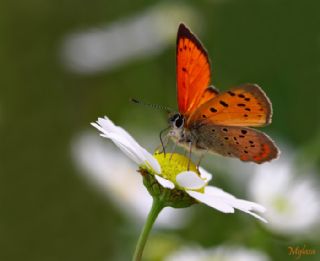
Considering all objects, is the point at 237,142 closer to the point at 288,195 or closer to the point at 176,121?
the point at 176,121

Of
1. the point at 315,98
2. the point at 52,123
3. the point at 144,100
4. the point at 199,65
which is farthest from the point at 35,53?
the point at 199,65

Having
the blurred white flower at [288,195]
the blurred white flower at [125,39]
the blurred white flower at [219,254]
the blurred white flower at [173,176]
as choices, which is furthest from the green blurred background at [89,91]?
the blurred white flower at [173,176]

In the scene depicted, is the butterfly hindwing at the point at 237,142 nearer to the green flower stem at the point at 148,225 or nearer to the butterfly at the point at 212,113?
the butterfly at the point at 212,113

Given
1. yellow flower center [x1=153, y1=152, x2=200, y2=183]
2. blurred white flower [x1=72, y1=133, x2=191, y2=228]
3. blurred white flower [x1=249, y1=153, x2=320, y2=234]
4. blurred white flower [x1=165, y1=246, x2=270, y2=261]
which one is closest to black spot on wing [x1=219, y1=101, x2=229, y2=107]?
yellow flower center [x1=153, y1=152, x2=200, y2=183]

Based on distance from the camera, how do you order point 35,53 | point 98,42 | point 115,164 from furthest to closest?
point 98,42 < point 35,53 < point 115,164

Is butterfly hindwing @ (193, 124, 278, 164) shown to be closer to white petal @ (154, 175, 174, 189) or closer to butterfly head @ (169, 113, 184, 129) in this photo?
butterfly head @ (169, 113, 184, 129)

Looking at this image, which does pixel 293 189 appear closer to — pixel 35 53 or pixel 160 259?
pixel 160 259
